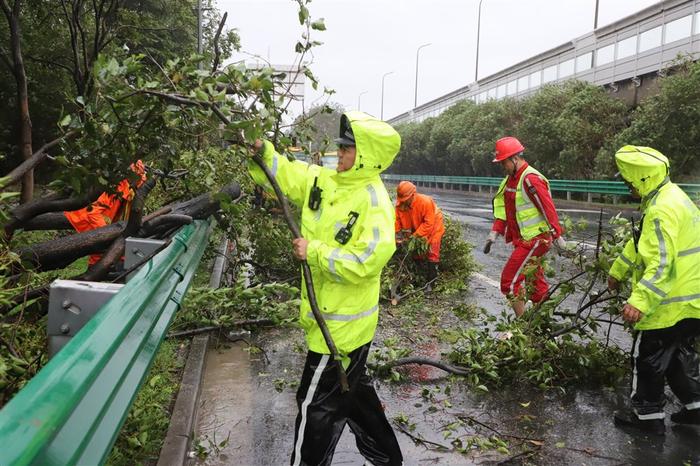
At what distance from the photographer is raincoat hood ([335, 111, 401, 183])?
2.95 meters

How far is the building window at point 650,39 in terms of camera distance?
2772cm

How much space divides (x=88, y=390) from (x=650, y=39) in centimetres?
3214

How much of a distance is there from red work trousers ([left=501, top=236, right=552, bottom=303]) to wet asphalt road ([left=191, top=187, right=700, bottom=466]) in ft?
4.49

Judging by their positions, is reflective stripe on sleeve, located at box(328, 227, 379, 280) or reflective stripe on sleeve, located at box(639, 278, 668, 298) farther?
reflective stripe on sleeve, located at box(639, 278, 668, 298)

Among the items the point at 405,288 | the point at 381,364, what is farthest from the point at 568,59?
the point at 381,364

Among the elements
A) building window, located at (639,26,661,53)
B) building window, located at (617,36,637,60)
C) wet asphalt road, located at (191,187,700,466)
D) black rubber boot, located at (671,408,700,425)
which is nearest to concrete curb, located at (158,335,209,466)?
wet asphalt road, located at (191,187,700,466)

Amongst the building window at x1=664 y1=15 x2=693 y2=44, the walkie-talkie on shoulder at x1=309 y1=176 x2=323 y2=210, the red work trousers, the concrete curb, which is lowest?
the concrete curb

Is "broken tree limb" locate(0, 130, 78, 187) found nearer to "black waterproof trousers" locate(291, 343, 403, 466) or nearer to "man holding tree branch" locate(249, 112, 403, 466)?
"man holding tree branch" locate(249, 112, 403, 466)

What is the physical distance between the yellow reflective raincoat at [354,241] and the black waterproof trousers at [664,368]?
214 cm

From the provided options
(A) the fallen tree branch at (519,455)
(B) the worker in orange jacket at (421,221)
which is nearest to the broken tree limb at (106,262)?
(A) the fallen tree branch at (519,455)

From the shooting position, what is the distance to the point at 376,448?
334 cm

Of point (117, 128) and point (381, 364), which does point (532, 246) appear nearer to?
point (381, 364)

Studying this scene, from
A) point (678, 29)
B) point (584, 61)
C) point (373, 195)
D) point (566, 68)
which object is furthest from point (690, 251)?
point (566, 68)

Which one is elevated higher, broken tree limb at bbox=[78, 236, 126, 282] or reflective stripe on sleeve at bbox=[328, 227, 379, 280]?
reflective stripe on sleeve at bbox=[328, 227, 379, 280]
